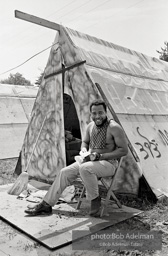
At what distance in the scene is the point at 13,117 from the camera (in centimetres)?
1061

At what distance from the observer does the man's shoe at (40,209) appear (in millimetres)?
3969

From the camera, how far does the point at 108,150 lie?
3922mm

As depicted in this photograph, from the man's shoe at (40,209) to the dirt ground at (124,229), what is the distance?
1.22ft

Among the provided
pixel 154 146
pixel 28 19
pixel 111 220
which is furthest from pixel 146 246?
pixel 28 19

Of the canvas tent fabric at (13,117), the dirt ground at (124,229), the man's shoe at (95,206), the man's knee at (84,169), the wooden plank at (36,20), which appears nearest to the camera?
the dirt ground at (124,229)

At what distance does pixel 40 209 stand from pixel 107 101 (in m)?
2.16

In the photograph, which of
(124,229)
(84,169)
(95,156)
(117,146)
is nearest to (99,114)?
(117,146)

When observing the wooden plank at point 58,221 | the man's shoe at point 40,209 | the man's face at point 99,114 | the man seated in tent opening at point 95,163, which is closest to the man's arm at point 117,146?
the man seated in tent opening at point 95,163

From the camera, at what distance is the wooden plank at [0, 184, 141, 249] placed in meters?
3.31

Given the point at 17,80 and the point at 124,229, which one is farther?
the point at 17,80

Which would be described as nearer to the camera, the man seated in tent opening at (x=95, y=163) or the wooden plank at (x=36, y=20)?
the man seated in tent opening at (x=95, y=163)

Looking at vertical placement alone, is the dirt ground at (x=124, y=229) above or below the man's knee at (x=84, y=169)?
below

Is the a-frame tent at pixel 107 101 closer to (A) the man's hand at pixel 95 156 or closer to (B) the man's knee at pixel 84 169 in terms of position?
(A) the man's hand at pixel 95 156

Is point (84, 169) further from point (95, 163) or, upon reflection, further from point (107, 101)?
point (107, 101)
